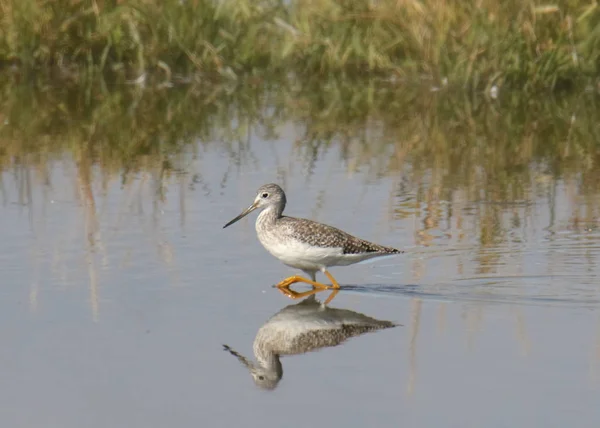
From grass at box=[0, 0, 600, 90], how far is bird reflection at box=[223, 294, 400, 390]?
8.36m

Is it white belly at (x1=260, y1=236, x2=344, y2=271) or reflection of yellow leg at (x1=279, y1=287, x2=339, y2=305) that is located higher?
white belly at (x1=260, y1=236, x2=344, y2=271)

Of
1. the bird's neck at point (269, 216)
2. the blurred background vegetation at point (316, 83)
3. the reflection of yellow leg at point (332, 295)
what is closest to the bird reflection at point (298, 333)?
the reflection of yellow leg at point (332, 295)

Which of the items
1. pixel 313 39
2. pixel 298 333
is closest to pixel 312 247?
pixel 298 333

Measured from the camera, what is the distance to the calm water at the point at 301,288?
5.55m

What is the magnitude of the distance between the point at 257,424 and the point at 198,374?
2.49 ft

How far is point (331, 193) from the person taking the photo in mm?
10391

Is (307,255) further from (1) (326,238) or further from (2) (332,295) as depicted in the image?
(2) (332,295)

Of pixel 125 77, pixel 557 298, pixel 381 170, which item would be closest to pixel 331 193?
pixel 381 170

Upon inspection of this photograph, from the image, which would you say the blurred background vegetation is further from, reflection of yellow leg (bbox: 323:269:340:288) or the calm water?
reflection of yellow leg (bbox: 323:269:340:288)

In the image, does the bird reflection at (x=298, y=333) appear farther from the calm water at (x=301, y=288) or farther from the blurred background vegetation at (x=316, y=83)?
the blurred background vegetation at (x=316, y=83)

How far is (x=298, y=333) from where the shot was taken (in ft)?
21.8

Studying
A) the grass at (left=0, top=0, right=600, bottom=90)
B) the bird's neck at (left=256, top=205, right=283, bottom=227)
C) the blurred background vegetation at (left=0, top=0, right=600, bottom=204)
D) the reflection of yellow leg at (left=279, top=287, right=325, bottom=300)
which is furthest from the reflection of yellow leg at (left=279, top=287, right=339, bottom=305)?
the grass at (left=0, top=0, right=600, bottom=90)

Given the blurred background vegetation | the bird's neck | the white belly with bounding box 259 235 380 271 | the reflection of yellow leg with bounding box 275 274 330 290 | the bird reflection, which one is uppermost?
the blurred background vegetation

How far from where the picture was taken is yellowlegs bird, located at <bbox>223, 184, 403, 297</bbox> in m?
7.75
